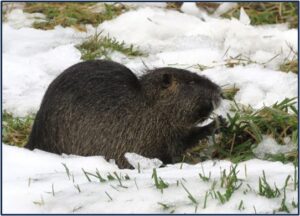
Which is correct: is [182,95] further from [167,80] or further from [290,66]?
[290,66]

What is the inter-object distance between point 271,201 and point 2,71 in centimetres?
334

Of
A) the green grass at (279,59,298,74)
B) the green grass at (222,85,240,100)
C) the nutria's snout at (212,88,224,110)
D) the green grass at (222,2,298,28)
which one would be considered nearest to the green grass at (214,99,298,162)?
the nutria's snout at (212,88,224,110)

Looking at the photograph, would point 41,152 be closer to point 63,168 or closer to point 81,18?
point 63,168

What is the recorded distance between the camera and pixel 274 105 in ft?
17.6

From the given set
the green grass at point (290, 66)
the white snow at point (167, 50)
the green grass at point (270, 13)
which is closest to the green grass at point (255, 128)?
the white snow at point (167, 50)

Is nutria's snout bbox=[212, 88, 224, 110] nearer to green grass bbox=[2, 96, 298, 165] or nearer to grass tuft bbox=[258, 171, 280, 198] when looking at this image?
green grass bbox=[2, 96, 298, 165]

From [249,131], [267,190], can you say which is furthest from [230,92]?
[267,190]

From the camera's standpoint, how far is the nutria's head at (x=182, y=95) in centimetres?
525

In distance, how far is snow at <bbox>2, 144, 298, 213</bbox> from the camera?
378 cm

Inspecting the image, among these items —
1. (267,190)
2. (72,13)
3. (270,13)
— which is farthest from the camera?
(72,13)

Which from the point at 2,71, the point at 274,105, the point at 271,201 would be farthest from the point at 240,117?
the point at 2,71

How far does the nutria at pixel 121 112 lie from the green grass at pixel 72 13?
7.06 ft

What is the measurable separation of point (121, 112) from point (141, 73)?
3.56ft

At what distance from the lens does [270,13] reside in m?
7.34
